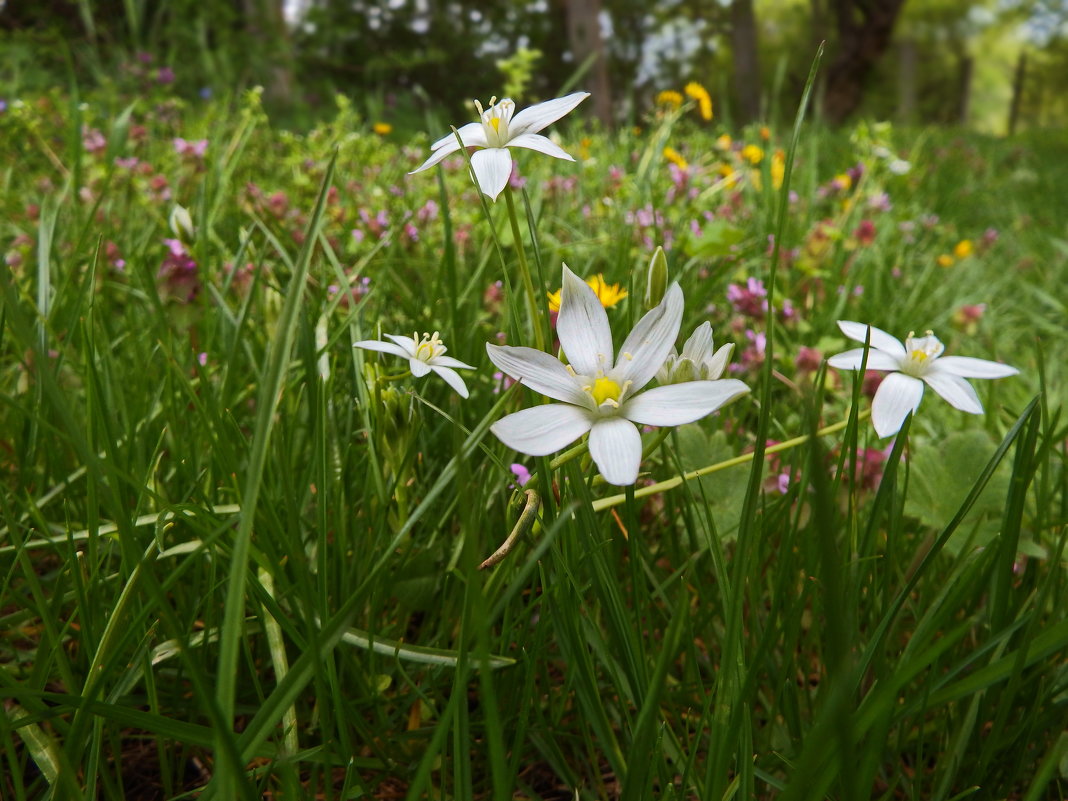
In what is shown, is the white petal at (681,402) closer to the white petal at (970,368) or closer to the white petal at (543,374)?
the white petal at (543,374)

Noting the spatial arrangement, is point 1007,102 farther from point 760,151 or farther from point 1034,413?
point 1034,413

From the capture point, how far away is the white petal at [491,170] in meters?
0.54

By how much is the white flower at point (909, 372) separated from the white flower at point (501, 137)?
0.91ft

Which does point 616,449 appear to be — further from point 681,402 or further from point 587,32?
point 587,32

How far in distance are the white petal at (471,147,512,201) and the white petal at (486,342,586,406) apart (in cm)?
13

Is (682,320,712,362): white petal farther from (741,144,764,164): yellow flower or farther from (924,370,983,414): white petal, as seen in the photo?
(741,144,764,164): yellow flower

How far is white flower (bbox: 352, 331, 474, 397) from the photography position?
587 mm

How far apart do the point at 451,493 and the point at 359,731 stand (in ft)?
0.86

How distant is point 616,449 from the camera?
1.46 feet

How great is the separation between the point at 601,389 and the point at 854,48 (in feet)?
43.8

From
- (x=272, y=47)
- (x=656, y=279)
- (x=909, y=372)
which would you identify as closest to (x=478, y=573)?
(x=656, y=279)

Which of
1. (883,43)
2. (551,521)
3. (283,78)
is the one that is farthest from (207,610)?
(883,43)

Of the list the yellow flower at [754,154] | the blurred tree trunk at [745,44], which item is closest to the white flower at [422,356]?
the yellow flower at [754,154]

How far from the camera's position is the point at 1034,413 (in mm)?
556
